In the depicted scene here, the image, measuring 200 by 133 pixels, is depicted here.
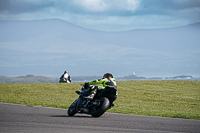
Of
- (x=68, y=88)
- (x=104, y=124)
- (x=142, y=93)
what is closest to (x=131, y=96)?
(x=142, y=93)

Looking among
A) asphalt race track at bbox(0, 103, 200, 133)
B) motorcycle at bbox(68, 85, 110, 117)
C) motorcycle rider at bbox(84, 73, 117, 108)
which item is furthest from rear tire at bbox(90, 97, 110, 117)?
asphalt race track at bbox(0, 103, 200, 133)

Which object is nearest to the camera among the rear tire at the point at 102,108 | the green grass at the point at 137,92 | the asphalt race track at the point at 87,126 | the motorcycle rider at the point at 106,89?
the asphalt race track at the point at 87,126

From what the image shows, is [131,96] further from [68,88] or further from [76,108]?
[76,108]

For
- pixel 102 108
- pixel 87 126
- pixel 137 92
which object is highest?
pixel 102 108

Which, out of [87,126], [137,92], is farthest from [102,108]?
[137,92]

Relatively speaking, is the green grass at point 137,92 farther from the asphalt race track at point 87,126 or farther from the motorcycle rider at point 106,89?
the asphalt race track at point 87,126

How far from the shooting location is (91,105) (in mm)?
12773

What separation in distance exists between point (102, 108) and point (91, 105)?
63 cm

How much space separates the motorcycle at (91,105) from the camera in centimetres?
1238

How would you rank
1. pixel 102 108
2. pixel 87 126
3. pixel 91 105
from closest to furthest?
pixel 87 126 → pixel 102 108 → pixel 91 105

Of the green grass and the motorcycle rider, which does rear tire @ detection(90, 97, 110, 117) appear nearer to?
the motorcycle rider

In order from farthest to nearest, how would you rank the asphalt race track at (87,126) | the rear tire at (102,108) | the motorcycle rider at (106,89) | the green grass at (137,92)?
the green grass at (137,92)
the motorcycle rider at (106,89)
the rear tire at (102,108)
the asphalt race track at (87,126)

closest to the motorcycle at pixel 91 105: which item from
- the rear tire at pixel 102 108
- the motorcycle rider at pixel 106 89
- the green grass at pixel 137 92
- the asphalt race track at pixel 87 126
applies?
the rear tire at pixel 102 108

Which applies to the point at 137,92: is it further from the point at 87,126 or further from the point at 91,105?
the point at 87,126
